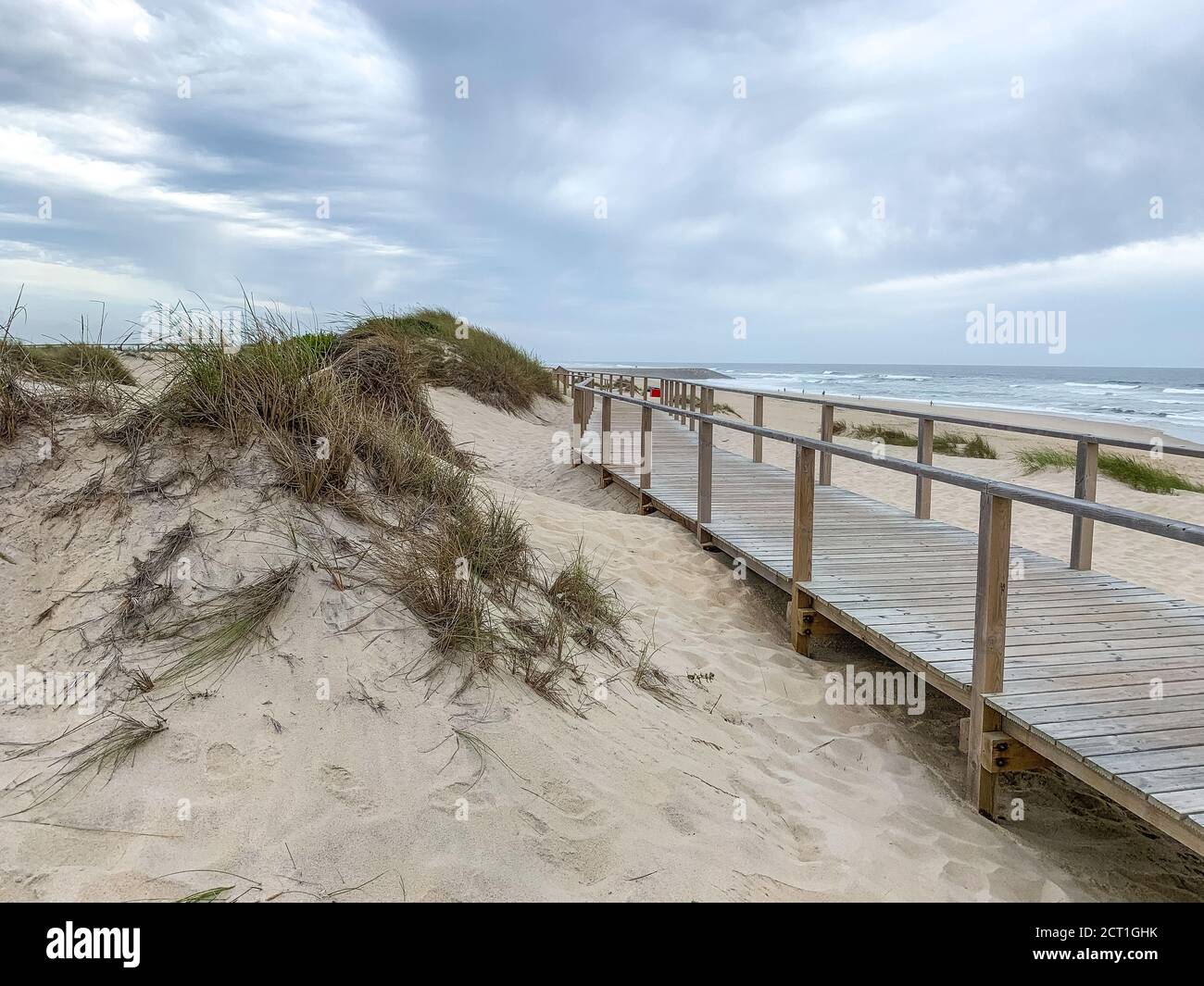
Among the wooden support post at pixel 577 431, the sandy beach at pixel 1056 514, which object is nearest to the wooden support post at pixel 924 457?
the sandy beach at pixel 1056 514

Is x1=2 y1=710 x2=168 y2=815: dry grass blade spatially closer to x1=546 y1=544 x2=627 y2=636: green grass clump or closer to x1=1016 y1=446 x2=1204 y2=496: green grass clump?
x1=546 y1=544 x2=627 y2=636: green grass clump

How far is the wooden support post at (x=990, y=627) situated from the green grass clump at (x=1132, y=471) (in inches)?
328

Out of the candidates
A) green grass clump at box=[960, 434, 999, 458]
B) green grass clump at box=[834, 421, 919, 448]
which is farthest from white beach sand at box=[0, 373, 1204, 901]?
green grass clump at box=[834, 421, 919, 448]

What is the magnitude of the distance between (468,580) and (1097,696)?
259cm

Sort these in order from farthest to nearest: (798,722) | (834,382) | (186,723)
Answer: (834,382) → (798,722) → (186,723)

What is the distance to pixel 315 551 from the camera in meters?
3.45

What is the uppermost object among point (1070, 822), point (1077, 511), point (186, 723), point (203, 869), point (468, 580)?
point (1077, 511)

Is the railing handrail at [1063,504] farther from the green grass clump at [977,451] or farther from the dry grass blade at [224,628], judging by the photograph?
the green grass clump at [977,451]

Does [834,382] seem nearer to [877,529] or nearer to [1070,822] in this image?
[877,529]

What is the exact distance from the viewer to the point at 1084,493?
5.10m

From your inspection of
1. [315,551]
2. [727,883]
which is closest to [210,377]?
[315,551]

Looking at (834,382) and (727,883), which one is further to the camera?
(834,382)

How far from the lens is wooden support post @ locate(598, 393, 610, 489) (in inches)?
363

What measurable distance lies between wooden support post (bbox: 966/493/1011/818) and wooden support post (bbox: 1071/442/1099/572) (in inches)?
89.2
